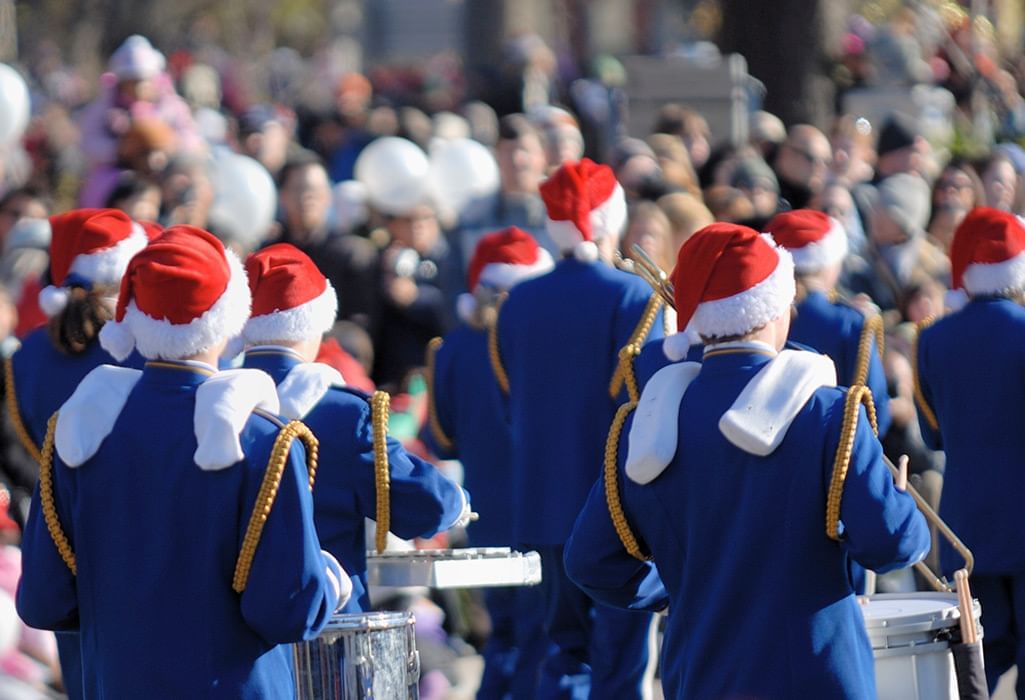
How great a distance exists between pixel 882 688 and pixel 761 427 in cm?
73

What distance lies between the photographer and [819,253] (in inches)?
305

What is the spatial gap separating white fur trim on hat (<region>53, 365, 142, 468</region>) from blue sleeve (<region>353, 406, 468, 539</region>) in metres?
1.01

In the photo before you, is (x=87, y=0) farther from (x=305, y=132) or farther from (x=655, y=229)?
(x=655, y=229)

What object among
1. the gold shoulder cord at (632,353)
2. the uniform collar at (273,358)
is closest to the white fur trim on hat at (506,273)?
the gold shoulder cord at (632,353)

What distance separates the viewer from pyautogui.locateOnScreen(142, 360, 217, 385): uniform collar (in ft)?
→ 15.6

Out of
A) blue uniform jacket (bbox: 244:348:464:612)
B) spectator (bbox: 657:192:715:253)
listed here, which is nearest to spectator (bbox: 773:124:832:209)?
spectator (bbox: 657:192:715:253)

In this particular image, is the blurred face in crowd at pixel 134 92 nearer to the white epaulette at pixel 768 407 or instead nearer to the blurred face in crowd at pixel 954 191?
the blurred face in crowd at pixel 954 191

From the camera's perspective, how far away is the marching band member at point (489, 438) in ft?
25.8

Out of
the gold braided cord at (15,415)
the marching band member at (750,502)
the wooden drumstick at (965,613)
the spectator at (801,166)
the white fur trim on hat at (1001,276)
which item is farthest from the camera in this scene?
the spectator at (801,166)

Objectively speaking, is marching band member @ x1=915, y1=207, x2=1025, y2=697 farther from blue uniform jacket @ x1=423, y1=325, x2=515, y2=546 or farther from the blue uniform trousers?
blue uniform jacket @ x1=423, y1=325, x2=515, y2=546

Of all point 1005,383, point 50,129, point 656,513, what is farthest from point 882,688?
point 50,129

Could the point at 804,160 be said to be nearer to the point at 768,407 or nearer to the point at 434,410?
the point at 434,410

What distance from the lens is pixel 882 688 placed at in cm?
497

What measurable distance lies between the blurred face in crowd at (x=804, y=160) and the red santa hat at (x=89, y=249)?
594 centimetres
